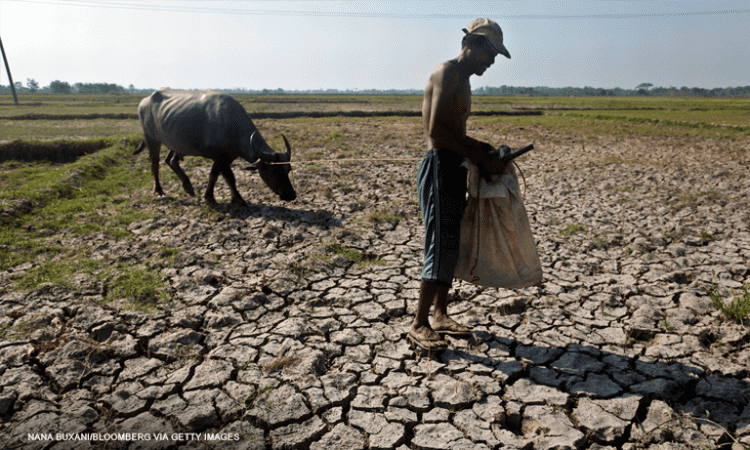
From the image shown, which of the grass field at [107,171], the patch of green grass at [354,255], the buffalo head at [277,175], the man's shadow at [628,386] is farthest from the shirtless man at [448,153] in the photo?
the buffalo head at [277,175]

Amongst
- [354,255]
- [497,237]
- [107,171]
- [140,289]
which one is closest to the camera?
[497,237]

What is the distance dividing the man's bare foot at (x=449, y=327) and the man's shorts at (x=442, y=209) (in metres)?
0.47

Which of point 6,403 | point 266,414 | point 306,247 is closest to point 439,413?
point 266,414

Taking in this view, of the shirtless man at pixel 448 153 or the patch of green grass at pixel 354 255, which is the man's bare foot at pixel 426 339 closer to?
the shirtless man at pixel 448 153

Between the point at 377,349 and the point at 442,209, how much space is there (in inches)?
42.8

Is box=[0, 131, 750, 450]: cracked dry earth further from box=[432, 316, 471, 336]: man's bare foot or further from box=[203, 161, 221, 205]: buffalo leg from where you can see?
box=[203, 161, 221, 205]: buffalo leg

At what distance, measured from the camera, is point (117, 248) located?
4.74 m

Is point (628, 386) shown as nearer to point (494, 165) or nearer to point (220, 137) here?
point (494, 165)

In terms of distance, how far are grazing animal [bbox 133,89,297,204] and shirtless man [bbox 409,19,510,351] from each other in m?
3.74

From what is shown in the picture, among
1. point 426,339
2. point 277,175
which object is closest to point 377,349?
point 426,339

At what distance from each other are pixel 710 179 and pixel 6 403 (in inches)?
386

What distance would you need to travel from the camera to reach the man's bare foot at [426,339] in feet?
9.18

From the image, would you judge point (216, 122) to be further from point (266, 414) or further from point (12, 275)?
point (266, 414)

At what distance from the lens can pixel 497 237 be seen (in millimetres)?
2756
